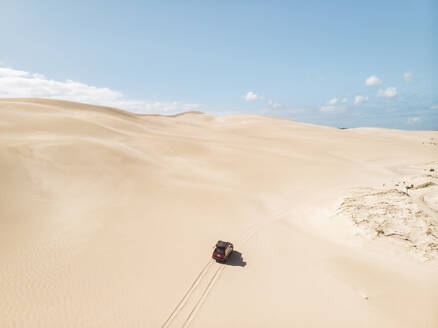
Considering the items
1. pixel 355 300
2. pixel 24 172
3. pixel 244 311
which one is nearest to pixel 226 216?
pixel 244 311

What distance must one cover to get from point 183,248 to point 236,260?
301cm

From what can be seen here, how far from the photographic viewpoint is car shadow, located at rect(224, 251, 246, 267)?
37.3 feet

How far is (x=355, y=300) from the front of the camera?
370 inches

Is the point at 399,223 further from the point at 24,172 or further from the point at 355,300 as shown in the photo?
the point at 24,172

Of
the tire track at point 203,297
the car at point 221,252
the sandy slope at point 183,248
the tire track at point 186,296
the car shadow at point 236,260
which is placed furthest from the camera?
the car shadow at point 236,260

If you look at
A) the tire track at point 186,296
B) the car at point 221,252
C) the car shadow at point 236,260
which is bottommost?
the tire track at point 186,296

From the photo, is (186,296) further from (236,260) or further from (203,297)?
(236,260)

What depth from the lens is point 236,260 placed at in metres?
11.7

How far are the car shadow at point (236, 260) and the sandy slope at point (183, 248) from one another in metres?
0.11

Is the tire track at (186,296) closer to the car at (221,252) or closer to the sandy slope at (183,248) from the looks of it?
the sandy slope at (183,248)

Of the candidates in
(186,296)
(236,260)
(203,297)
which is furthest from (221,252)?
(186,296)

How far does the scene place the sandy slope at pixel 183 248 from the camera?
8367 millimetres

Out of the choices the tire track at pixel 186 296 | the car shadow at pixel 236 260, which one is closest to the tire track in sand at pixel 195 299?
the tire track at pixel 186 296

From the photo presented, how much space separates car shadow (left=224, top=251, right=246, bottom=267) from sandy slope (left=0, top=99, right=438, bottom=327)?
112 mm
